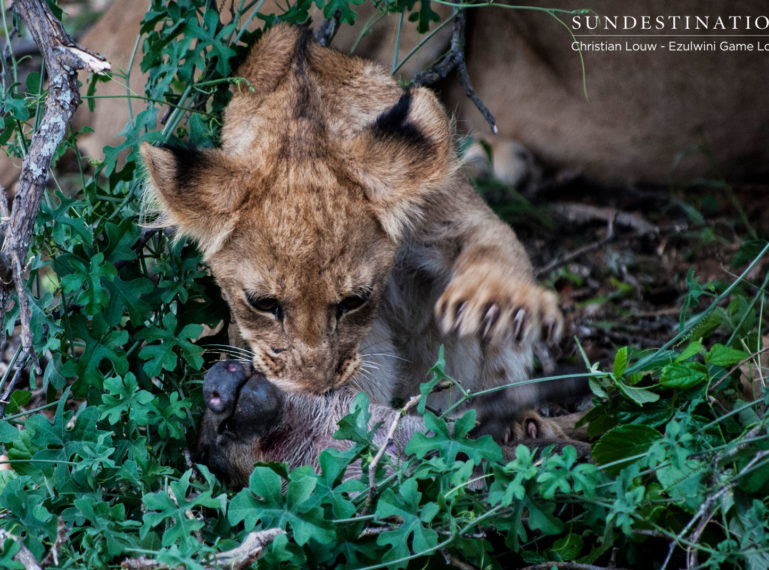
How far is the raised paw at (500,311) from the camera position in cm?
304

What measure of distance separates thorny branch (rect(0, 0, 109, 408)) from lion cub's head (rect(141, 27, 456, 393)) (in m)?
0.31

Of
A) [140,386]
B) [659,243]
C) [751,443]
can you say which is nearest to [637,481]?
[751,443]

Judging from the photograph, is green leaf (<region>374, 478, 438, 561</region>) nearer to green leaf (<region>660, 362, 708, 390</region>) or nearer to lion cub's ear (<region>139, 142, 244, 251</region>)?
green leaf (<region>660, 362, 708, 390</region>)

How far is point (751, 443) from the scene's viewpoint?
231cm

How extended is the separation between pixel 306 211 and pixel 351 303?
14.1 inches

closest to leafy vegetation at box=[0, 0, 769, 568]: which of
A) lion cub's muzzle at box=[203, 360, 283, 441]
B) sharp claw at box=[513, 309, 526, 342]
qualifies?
lion cub's muzzle at box=[203, 360, 283, 441]

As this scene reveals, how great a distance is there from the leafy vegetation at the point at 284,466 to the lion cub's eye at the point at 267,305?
28cm

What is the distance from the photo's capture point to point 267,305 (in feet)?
9.93

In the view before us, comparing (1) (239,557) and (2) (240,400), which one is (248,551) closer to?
(1) (239,557)

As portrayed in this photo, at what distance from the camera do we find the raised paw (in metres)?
3.04

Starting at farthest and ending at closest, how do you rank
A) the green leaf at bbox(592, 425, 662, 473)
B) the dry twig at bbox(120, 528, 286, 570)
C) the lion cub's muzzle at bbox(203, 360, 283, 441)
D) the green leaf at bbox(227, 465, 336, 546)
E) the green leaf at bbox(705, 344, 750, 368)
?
the lion cub's muzzle at bbox(203, 360, 283, 441) → the green leaf at bbox(705, 344, 750, 368) → the green leaf at bbox(592, 425, 662, 473) → the green leaf at bbox(227, 465, 336, 546) → the dry twig at bbox(120, 528, 286, 570)

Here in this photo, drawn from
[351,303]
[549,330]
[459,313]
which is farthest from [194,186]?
[549,330]

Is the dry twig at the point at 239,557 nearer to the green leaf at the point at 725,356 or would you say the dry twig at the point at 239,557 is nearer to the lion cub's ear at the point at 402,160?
the lion cub's ear at the point at 402,160

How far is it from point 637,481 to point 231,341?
1.80m
